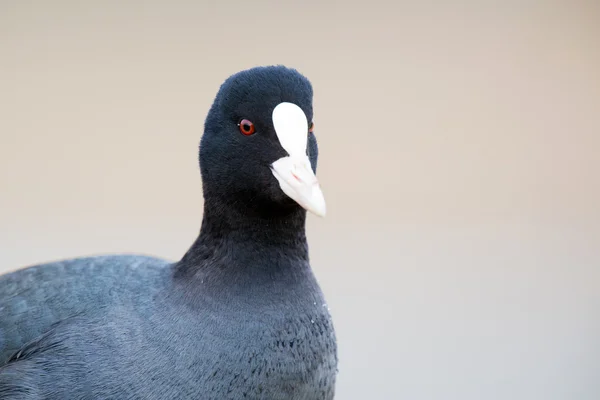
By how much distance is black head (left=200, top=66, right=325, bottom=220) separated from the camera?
1132 millimetres

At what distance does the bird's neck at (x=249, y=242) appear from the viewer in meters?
1.21

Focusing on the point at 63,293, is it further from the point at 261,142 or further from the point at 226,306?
the point at 261,142

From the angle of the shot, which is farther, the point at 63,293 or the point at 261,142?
the point at 63,293

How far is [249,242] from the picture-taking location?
3.97 ft

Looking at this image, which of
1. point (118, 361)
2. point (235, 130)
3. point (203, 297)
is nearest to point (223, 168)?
point (235, 130)

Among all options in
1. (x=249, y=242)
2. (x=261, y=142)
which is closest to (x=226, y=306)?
(x=249, y=242)

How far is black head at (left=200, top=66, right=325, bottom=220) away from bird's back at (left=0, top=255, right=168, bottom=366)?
8.3 inches

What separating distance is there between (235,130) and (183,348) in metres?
0.34

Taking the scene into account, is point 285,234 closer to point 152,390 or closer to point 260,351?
point 260,351

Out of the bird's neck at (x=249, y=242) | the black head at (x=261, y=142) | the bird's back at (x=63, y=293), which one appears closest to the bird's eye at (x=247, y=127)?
the black head at (x=261, y=142)

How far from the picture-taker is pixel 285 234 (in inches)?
48.1

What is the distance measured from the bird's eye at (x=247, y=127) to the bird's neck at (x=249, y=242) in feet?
0.40

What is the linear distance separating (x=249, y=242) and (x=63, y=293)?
0.34 meters

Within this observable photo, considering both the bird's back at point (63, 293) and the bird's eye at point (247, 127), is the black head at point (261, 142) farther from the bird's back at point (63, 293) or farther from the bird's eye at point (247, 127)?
the bird's back at point (63, 293)
